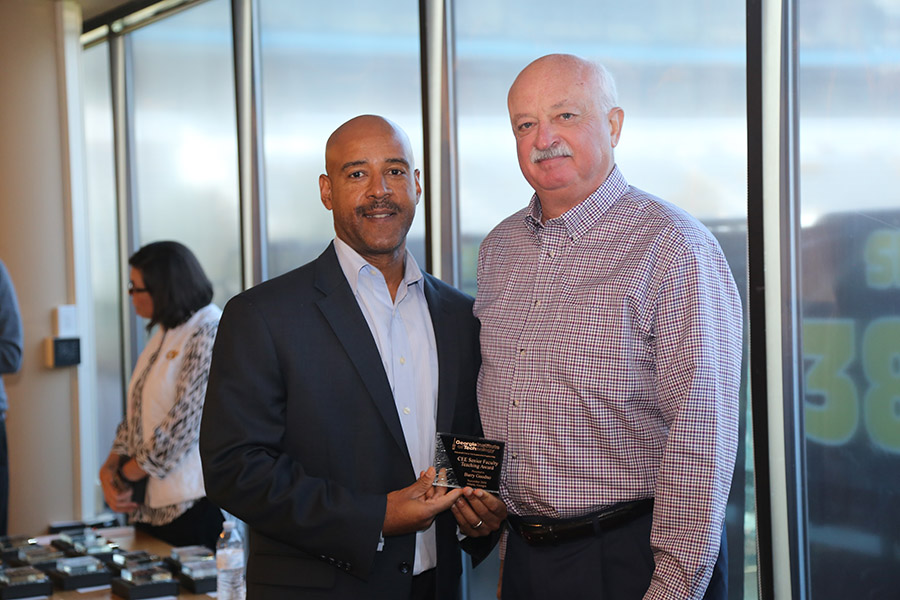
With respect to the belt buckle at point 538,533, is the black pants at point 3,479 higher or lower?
lower

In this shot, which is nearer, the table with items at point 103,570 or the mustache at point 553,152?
the mustache at point 553,152

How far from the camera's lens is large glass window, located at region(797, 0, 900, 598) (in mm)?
2508

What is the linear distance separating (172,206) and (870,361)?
4.13 m

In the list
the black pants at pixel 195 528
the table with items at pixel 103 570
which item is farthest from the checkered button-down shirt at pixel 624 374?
the black pants at pixel 195 528

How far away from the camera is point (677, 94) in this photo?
9.73ft

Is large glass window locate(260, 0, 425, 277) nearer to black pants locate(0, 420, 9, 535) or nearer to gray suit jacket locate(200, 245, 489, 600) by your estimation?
black pants locate(0, 420, 9, 535)

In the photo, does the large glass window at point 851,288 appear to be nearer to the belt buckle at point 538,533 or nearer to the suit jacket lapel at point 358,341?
the belt buckle at point 538,533

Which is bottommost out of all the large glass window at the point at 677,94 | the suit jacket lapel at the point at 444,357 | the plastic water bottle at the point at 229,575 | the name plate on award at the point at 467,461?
the plastic water bottle at the point at 229,575

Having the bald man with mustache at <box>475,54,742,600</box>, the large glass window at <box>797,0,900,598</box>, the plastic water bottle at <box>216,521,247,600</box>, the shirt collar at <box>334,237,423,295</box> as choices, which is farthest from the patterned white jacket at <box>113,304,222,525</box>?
the large glass window at <box>797,0,900,598</box>

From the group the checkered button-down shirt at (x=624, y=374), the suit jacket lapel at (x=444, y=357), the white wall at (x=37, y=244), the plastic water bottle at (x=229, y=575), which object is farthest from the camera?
the white wall at (x=37, y=244)

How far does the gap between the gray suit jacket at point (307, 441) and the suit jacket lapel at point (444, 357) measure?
12mm

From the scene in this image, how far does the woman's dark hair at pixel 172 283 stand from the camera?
3738 millimetres

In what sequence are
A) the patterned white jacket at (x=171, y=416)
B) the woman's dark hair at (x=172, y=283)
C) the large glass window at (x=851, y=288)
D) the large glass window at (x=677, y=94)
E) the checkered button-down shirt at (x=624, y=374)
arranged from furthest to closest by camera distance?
the woman's dark hair at (x=172, y=283), the patterned white jacket at (x=171, y=416), the large glass window at (x=677, y=94), the large glass window at (x=851, y=288), the checkered button-down shirt at (x=624, y=374)

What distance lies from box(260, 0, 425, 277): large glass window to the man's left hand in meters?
1.99
